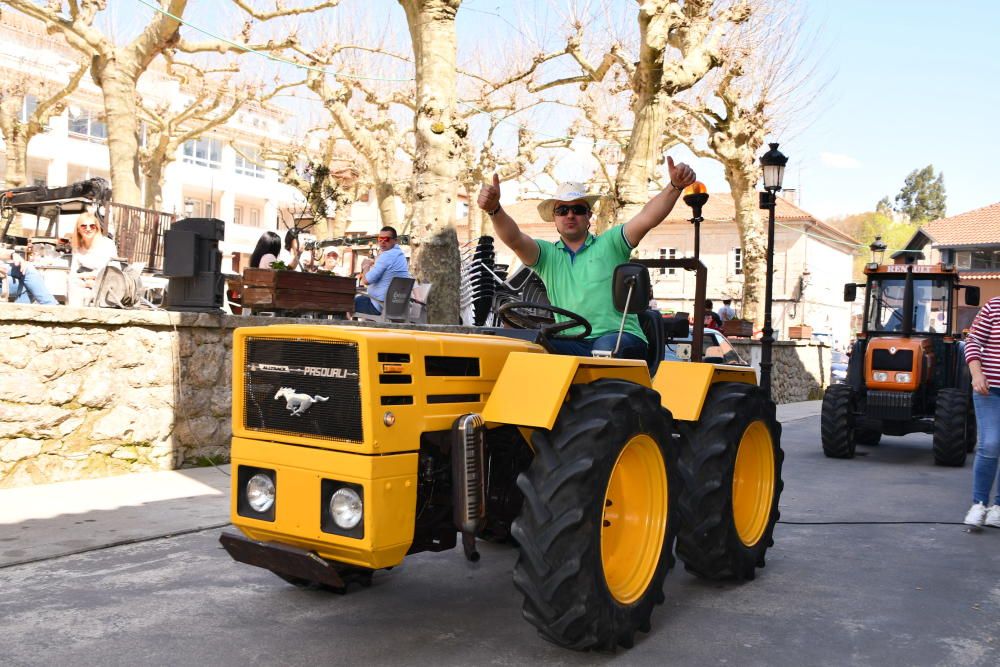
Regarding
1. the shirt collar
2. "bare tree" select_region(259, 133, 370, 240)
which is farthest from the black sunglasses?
"bare tree" select_region(259, 133, 370, 240)

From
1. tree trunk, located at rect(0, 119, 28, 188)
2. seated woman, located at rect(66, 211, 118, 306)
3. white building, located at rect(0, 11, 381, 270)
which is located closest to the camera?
seated woman, located at rect(66, 211, 118, 306)

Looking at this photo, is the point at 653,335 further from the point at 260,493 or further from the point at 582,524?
the point at 260,493

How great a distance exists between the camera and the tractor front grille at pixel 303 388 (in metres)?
3.66

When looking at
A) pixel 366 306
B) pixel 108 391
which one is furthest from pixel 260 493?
pixel 366 306

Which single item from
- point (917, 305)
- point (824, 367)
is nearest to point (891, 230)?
point (824, 367)

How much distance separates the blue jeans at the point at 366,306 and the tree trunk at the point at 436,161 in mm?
1021

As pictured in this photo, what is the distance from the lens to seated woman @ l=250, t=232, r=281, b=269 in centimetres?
1206

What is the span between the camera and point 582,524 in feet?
12.0

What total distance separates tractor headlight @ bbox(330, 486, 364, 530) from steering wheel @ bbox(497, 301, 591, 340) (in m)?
1.27

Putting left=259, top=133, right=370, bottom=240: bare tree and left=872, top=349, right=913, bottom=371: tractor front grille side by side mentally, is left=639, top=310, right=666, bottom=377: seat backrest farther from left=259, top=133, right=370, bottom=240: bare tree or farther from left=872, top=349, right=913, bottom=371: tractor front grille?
left=259, top=133, right=370, bottom=240: bare tree

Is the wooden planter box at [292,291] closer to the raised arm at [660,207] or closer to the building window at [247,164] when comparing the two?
the raised arm at [660,207]

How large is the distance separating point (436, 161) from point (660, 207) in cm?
610

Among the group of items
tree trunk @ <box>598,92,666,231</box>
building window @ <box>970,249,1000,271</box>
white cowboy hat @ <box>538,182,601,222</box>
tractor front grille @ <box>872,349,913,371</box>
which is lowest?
tractor front grille @ <box>872,349,913,371</box>

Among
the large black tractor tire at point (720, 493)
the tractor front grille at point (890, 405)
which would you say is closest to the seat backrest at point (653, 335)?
the large black tractor tire at point (720, 493)
